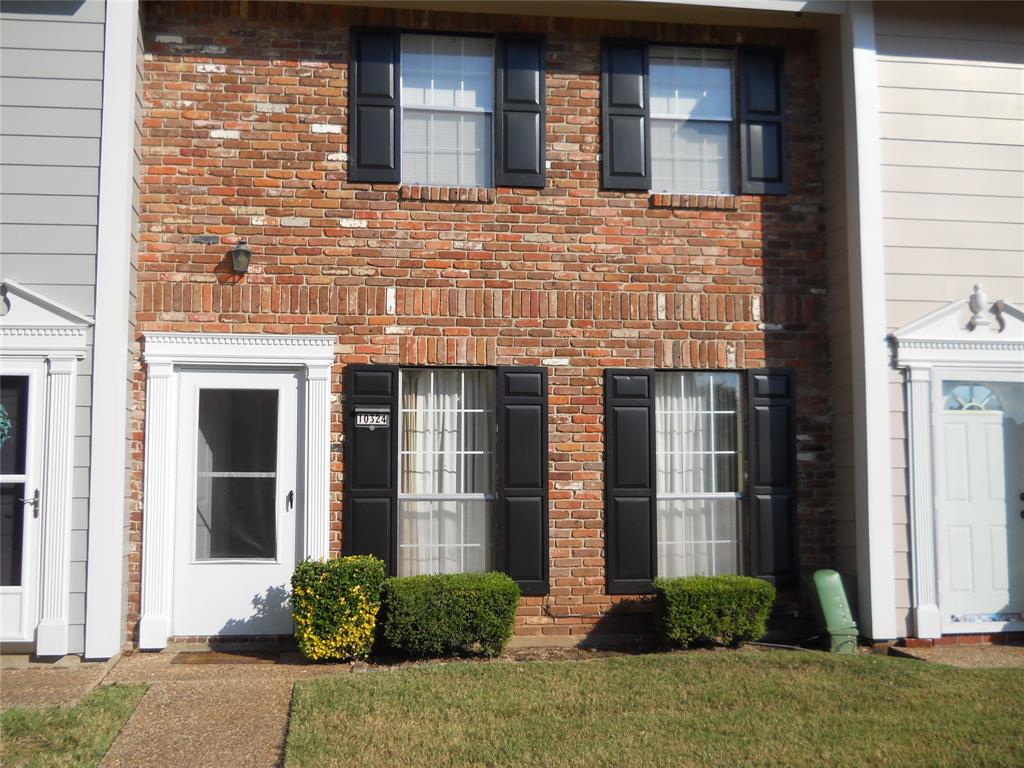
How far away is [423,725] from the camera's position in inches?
199

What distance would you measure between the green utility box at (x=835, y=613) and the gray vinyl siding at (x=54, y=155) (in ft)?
17.6

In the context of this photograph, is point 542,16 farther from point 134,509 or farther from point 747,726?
point 747,726

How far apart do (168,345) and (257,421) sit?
34.0 inches

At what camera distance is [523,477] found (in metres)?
7.14

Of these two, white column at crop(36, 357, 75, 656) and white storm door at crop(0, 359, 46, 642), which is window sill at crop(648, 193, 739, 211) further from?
white storm door at crop(0, 359, 46, 642)

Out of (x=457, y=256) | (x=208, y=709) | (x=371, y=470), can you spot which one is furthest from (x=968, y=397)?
(x=208, y=709)

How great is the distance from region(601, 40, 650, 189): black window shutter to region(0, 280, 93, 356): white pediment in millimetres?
4119

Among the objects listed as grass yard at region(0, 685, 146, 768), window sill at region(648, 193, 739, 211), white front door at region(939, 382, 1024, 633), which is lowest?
grass yard at region(0, 685, 146, 768)

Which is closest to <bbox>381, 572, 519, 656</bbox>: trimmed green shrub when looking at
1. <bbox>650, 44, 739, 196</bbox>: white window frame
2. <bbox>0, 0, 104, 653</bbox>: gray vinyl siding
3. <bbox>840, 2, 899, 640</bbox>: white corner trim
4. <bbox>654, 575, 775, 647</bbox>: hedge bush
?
<bbox>654, 575, 775, 647</bbox>: hedge bush

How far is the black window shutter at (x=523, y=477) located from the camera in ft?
23.3

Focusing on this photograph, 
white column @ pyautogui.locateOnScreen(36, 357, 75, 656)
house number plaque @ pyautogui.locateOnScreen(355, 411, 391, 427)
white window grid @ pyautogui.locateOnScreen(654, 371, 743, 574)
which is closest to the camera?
white column @ pyautogui.locateOnScreen(36, 357, 75, 656)

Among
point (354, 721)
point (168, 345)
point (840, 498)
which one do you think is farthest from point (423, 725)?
point (840, 498)

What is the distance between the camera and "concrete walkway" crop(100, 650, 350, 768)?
4773 millimetres

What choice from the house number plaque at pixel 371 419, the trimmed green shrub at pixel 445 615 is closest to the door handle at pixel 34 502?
the house number plaque at pixel 371 419
